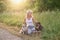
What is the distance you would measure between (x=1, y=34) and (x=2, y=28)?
153 centimetres

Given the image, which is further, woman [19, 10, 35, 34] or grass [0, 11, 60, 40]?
woman [19, 10, 35, 34]

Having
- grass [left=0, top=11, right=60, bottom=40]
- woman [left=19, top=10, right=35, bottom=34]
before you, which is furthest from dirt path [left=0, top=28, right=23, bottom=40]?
woman [left=19, top=10, right=35, bottom=34]

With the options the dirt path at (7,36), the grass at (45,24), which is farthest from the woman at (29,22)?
the dirt path at (7,36)

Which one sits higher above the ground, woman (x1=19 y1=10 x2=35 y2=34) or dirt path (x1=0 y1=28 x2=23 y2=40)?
woman (x1=19 y1=10 x2=35 y2=34)

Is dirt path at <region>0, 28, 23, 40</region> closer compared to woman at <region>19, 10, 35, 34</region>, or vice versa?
dirt path at <region>0, 28, 23, 40</region>

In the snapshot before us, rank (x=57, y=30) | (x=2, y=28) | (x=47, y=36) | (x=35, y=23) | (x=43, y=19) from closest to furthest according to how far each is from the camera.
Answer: (x=47, y=36) < (x=57, y=30) < (x=35, y=23) < (x=2, y=28) < (x=43, y=19)

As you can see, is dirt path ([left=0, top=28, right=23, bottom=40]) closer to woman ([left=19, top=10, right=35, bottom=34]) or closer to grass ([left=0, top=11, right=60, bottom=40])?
grass ([left=0, top=11, right=60, bottom=40])

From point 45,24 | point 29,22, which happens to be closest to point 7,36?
point 29,22

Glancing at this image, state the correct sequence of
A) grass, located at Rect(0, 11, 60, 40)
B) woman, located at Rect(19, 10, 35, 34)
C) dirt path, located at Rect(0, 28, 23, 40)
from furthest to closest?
woman, located at Rect(19, 10, 35, 34) → dirt path, located at Rect(0, 28, 23, 40) → grass, located at Rect(0, 11, 60, 40)

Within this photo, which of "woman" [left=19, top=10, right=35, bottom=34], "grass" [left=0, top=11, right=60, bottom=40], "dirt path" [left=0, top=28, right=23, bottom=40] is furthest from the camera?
"woman" [left=19, top=10, right=35, bottom=34]

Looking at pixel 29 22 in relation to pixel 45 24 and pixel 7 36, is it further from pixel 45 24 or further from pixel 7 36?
pixel 7 36

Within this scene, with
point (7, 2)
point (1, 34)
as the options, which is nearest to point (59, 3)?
point (7, 2)

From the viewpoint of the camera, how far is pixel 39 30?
38.5 feet

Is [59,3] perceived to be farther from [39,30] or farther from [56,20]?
[39,30]
